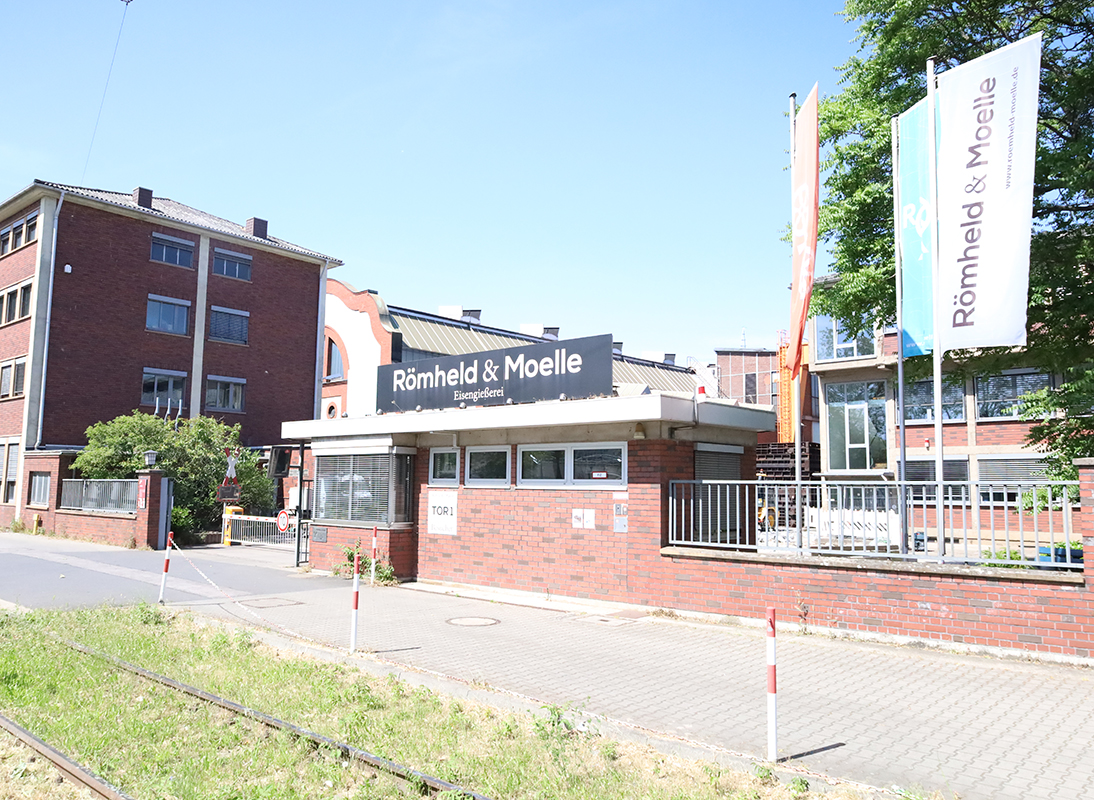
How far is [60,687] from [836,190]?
15.8 metres

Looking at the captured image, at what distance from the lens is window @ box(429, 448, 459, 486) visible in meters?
15.0

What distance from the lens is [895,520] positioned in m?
10.8

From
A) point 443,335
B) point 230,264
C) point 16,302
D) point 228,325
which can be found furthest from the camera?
point 230,264

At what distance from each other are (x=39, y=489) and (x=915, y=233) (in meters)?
32.0

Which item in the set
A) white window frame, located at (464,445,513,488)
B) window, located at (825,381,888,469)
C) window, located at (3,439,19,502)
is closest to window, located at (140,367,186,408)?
window, located at (3,439,19,502)

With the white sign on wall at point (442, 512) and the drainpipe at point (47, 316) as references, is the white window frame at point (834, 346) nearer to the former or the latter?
the white sign on wall at point (442, 512)

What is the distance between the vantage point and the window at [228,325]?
37.8 meters

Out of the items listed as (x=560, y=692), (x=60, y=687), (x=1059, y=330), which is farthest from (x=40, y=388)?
(x=1059, y=330)

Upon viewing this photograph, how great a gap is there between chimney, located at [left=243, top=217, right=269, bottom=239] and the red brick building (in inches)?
44.1

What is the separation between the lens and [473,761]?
5.45 m

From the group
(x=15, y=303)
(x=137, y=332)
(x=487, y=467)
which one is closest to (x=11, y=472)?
(x=15, y=303)

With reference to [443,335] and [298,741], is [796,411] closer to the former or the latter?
[298,741]

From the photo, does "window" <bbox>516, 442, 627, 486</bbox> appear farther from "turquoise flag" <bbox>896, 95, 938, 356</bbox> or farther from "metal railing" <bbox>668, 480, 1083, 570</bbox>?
"turquoise flag" <bbox>896, 95, 938, 356</bbox>

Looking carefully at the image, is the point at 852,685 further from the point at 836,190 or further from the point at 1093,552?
the point at 836,190
